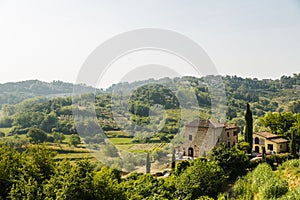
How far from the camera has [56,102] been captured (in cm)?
3553

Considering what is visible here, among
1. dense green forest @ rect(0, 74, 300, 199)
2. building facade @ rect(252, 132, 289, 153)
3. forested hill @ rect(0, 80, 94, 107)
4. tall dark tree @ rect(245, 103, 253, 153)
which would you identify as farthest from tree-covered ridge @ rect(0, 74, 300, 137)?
building facade @ rect(252, 132, 289, 153)

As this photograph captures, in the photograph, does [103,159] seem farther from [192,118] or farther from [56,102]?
[56,102]

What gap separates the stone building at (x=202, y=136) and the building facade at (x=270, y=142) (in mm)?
1622

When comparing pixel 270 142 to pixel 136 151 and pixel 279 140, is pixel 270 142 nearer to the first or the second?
pixel 279 140

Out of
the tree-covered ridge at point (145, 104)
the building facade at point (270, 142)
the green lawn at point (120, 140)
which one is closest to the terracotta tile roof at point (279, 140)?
the building facade at point (270, 142)

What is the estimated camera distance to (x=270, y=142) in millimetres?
16031

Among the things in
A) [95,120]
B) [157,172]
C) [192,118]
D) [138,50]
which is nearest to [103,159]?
[95,120]

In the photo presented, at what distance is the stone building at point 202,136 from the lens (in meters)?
15.9

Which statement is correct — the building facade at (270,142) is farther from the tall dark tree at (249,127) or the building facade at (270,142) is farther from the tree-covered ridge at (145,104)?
the tree-covered ridge at (145,104)

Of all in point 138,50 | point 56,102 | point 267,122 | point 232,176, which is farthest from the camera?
point 56,102

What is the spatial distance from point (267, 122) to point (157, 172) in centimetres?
804

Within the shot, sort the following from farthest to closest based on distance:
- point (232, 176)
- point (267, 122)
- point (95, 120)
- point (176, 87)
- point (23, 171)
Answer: point (176, 87)
point (267, 122)
point (95, 120)
point (232, 176)
point (23, 171)

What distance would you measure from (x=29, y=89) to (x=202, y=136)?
52.5 meters

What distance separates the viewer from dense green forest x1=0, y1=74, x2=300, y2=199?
656 cm
